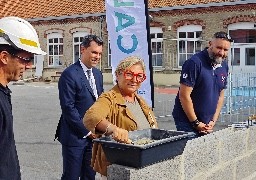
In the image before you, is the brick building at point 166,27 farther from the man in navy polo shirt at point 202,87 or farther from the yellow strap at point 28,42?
the yellow strap at point 28,42

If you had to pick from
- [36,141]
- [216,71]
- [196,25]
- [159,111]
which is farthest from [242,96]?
[196,25]

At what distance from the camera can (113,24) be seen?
5777 mm

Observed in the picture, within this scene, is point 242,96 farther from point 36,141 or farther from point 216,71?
point 216,71

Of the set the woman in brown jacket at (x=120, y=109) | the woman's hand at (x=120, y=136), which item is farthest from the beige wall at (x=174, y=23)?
the woman's hand at (x=120, y=136)

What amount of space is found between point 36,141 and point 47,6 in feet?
87.9

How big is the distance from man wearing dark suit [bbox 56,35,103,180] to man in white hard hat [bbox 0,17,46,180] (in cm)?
197

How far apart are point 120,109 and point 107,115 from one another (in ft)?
0.48

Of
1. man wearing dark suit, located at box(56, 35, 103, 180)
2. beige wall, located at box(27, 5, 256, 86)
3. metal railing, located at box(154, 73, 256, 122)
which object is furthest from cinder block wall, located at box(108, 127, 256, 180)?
beige wall, located at box(27, 5, 256, 86)

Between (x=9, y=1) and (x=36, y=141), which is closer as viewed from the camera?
(x=36, y=141)

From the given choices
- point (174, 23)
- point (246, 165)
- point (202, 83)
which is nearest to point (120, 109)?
point (202, 83)

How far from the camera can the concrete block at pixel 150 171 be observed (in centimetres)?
306

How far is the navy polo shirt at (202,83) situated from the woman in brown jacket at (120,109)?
152 cm

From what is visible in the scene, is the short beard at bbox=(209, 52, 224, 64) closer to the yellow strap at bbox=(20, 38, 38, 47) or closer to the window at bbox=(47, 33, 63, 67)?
the yellow strap at bbox=(20, 38, 38, 47)

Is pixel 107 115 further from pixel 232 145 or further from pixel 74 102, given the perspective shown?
pixel 232 145
